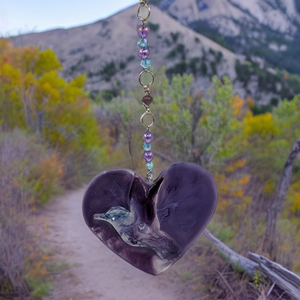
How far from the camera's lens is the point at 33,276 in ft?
10.3

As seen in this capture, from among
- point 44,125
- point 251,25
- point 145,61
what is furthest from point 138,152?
point 251,25

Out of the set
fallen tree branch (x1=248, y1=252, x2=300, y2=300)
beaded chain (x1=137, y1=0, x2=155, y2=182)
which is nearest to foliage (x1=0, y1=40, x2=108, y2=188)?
fallen tree branch (x1=248, y1=252, x2=300, y2=300)

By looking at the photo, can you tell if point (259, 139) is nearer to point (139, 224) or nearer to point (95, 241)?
point (95, 241)

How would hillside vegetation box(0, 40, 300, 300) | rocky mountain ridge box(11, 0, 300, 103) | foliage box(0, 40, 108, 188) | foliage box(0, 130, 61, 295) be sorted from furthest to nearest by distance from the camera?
rocky mountain ridge box(11, 0, 300, 103)
foliage box(0, 40, 108, 188)
hillside vegetation box(0, 40, 300, 300)
foliage box(0, 130, 61, 295)

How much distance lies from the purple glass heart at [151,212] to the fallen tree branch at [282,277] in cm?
120

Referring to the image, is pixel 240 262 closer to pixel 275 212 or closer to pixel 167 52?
pixel 275 212

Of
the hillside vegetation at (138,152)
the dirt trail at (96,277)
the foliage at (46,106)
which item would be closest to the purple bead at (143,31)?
the hillside vegetation at (138,152)

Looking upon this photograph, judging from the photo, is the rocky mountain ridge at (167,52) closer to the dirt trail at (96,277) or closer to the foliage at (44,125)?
the foliage at (44,125)

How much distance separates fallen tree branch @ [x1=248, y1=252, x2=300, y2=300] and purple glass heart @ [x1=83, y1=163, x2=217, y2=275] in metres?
1.20

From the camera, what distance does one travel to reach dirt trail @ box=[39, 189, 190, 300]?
2846 millimetres

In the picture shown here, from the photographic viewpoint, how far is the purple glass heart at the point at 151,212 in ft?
3.75

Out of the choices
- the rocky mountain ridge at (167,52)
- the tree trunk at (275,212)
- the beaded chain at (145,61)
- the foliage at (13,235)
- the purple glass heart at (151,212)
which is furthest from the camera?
the rocky mountain ridge at (167,52)

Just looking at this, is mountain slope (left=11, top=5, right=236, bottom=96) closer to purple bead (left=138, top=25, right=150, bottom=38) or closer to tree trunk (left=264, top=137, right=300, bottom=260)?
tree trunk (left=264, top=137, right=300, bottom=260)

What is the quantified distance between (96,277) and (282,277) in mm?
1742
